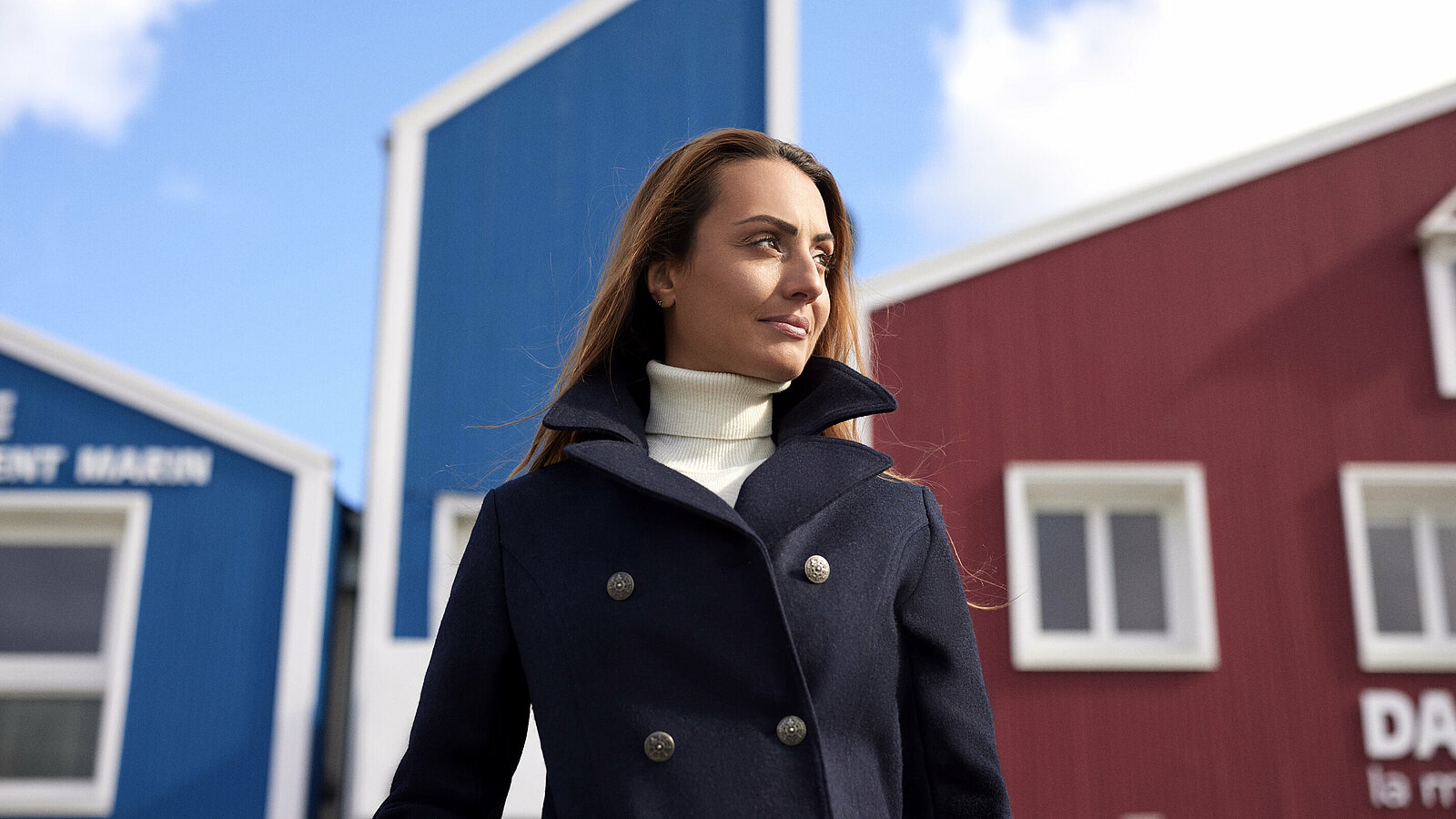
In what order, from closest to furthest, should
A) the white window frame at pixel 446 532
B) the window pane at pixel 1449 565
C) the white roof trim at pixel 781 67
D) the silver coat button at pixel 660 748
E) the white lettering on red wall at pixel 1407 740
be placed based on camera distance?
1. the silver coat button at pixel 660 748
2. the white roof trim at pixel 781 67
3. the white window frame at pixel 446 532
4. the white lettering on red wall at pixel 1407 740
5. the window pane at pixel 1449 565

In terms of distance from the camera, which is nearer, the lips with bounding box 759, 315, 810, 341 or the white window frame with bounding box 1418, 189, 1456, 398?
the lips with bounding box 759, 315, 810, 341

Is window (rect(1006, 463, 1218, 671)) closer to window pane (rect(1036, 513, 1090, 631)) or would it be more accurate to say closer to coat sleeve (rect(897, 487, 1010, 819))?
window pane (rect(1036, 513, 1090, 631))

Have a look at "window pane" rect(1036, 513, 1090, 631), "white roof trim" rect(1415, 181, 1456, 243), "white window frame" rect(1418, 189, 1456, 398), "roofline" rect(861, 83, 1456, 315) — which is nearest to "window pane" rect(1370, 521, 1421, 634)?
"white window frame" rect(1418, 189, 1456, 398)

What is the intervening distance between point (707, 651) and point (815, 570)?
190mm

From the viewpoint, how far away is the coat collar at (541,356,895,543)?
1.78 m

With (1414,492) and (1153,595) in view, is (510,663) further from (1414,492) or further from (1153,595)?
(1414,492)

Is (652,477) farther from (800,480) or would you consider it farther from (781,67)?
(781,67)

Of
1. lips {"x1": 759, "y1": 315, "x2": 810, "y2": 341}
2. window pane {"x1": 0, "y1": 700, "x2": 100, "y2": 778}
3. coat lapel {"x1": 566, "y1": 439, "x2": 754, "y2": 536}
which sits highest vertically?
lips {"x1": 759, "y1": 315, "x2": 810, "y2": 341}

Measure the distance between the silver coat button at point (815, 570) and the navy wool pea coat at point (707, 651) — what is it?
0.04 ft

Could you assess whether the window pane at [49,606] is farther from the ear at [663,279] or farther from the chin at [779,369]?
the chin at [779,369]

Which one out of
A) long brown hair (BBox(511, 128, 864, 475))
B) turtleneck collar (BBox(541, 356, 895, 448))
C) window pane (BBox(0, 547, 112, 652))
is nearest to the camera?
turtleneck collar (BBox(541, 356, 895, 448))

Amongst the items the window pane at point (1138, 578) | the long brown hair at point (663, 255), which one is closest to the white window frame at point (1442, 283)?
the window pane at point (1138, 578)

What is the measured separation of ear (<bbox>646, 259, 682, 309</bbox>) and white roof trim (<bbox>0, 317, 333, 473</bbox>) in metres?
7.55

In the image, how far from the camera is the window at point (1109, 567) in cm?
867
